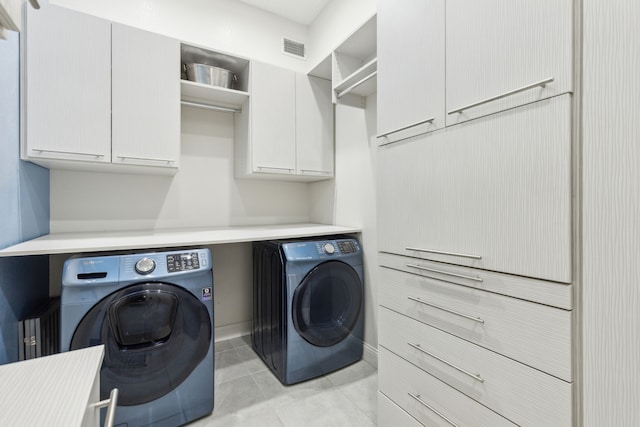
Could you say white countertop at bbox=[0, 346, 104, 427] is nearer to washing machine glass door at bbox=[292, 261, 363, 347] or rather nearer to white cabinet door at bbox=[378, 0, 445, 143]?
washing machine glass door at bbox=[292, 261, 363, 347]

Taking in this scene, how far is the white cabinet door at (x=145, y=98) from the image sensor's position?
1.78 meters

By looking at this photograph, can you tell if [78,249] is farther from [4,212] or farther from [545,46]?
[545,46]

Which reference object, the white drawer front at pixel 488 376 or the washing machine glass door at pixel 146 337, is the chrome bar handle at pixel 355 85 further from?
the washing machine glass door at pixel 146 337

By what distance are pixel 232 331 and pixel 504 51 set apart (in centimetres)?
271

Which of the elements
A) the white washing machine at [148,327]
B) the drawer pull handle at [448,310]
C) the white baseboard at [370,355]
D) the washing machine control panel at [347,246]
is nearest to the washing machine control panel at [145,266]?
the white washing machine at [148,327]

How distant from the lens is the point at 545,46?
2.85 feet

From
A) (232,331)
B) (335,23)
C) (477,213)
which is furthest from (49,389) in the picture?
(335,23)

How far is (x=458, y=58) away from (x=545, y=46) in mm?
297

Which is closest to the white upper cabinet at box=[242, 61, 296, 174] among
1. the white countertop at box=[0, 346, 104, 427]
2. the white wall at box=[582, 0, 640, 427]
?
the white countertop at box=[0, 346, 104, 427]

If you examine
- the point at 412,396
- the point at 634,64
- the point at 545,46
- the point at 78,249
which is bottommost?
the point at 412,396

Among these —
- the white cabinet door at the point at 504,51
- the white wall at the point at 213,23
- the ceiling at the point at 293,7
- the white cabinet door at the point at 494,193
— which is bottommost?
the white cabinet door at the point at 494,193

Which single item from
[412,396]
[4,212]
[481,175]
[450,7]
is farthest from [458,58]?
[4,212]

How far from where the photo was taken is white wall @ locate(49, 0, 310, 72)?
2.12 meters

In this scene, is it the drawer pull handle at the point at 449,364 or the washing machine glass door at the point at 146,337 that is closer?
the drawer pull handle at the point at 449,364
